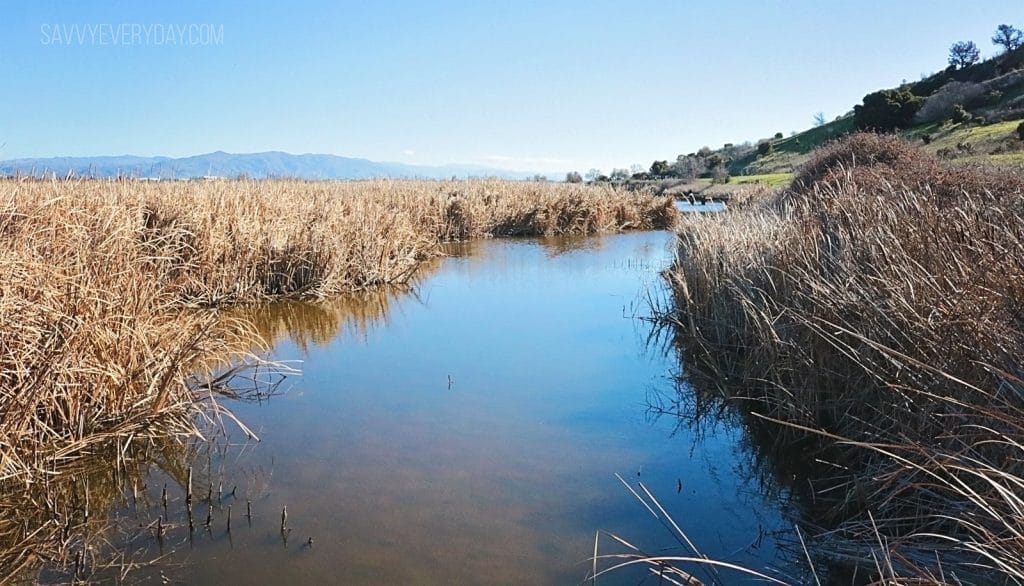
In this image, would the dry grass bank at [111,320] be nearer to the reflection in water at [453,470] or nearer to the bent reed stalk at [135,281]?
the bent reed stalk at [135,281]

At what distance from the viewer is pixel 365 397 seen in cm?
577

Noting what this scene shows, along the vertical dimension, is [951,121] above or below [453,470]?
above

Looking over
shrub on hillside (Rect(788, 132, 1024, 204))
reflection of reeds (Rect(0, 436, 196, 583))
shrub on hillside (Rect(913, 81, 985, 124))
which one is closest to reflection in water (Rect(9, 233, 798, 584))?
reflection of reeds (Rect(0, 436, 196, 583))

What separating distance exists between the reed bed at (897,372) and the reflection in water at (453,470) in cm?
50

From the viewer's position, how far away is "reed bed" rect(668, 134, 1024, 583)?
2.53 m

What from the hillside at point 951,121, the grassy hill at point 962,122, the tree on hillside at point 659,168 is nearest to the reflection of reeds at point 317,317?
the grassy hill at point 962,122

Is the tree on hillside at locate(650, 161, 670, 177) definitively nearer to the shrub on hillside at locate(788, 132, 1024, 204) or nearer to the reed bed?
the shrub on hillside at locate(788, 132, 1024, 204)

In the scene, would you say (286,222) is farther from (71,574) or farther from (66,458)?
(71,574)

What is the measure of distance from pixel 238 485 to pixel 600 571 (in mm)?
2186

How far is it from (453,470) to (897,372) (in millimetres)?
2597

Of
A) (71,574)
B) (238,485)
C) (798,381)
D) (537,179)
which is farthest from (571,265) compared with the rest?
(537,179)

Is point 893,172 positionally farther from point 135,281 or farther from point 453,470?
point 135,281

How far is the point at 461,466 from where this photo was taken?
4.41 m

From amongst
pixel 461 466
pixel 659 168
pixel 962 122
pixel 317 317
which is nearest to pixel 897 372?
pixel 461 466
